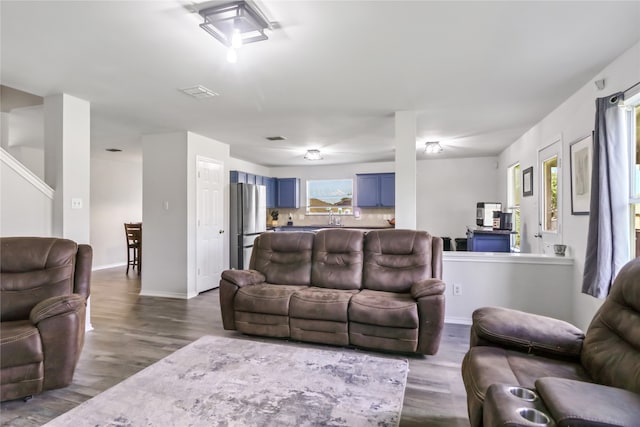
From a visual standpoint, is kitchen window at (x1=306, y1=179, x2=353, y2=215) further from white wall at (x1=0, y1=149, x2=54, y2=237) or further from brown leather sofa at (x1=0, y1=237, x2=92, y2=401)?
brown leather sofa at (x1=0, y1=237, x2=92, y2=401)

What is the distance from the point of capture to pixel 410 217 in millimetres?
4074

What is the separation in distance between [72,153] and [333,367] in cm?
337

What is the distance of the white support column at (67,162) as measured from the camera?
138 inches

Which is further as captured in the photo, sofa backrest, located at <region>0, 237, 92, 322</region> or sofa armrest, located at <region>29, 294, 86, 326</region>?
sofa backrest, located at <region>0, 237, 92, 322</region>

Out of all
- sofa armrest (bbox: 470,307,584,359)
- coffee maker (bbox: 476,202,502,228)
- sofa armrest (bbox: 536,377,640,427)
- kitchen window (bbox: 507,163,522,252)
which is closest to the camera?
sofa armrest (bbox: 536,377,640,427)

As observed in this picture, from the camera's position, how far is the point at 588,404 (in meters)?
1.12

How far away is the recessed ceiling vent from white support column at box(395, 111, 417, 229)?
2095mm

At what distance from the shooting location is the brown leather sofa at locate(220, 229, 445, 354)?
9.60ft

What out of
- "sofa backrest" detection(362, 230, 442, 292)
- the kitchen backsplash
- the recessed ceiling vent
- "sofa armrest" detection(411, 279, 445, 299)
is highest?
the recessed ceiling vent

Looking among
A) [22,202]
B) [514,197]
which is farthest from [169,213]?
[514,197]

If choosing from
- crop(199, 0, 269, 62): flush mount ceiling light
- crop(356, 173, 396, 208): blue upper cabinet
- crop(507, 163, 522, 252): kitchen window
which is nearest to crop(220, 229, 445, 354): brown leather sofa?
crop(199, 0, 269, 62): flush mount ceiling light

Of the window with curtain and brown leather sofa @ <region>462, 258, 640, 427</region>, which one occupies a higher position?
the window with curtain

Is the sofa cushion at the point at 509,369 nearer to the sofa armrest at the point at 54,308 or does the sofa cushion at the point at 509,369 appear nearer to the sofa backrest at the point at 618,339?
the sofa backrest at the point at 618,339

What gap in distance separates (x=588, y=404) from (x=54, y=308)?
2.86 meters
